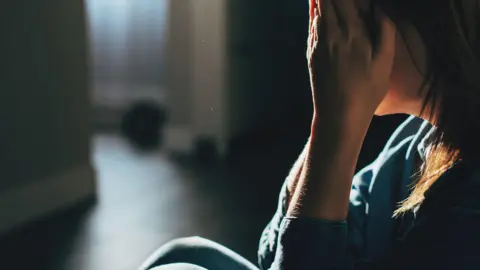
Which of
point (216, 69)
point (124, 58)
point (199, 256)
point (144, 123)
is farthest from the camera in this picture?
point (124, 58)

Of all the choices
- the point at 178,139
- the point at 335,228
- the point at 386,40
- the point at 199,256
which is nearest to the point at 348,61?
the point at 386,40

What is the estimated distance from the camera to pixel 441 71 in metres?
0.47

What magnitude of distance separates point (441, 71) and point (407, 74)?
0.03 meters

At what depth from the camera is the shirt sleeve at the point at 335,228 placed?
1.64 feet

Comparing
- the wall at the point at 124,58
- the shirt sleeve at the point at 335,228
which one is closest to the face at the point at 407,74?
the shirt sleeve at the point at 335,228

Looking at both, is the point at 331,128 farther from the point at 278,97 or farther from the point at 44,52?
the point at 278,97

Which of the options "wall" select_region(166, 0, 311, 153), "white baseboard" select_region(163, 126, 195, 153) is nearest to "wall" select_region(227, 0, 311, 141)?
"wall" select_region(166, 0, 311, 153)

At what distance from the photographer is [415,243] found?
448mm

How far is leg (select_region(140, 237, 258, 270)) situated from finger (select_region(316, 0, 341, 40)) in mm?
343

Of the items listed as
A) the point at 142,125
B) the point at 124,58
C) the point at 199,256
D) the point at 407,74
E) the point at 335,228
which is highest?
the point at 407,74

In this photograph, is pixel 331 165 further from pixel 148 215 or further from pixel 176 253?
pixel 148 215

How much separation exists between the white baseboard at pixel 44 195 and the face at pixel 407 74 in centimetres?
185

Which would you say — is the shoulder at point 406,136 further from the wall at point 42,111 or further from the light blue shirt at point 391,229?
the wall at point 42,111

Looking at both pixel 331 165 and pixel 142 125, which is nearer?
pixel 331 165
